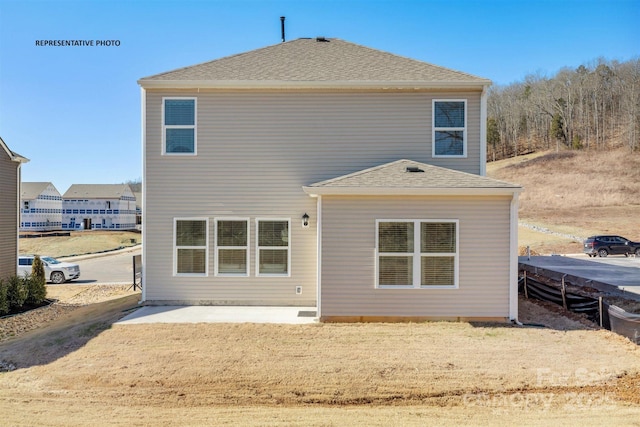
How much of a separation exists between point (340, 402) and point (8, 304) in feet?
39.3

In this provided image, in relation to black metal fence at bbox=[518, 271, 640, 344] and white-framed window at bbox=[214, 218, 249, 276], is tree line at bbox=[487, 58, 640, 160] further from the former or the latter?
white-framed window at bbox=[214, 218, 249, 276]

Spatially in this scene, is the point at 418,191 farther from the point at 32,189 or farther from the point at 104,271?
the point at 32,189

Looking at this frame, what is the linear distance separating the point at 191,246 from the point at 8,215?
7561 mm

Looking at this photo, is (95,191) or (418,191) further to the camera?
(95,191)

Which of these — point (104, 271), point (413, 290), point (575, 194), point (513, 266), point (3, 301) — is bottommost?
point (104, 271)

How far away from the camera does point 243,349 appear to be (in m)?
A: 7.02

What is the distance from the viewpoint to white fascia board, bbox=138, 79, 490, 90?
32.9 feet

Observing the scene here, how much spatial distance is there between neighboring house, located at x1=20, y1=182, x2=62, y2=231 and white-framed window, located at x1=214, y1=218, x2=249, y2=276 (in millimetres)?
51287

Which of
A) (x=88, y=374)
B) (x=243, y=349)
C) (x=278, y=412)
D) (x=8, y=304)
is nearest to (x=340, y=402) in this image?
(x=278, y=412)

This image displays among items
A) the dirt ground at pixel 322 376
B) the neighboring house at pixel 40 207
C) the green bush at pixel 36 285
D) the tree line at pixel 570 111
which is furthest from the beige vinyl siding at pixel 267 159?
the tree line at pixel 570 111

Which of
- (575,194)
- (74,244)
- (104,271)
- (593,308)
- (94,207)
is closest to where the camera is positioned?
(593,308)

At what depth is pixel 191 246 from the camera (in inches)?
401

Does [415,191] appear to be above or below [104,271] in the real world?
above

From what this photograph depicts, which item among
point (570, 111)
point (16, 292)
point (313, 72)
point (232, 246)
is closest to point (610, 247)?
point (313, 72)
